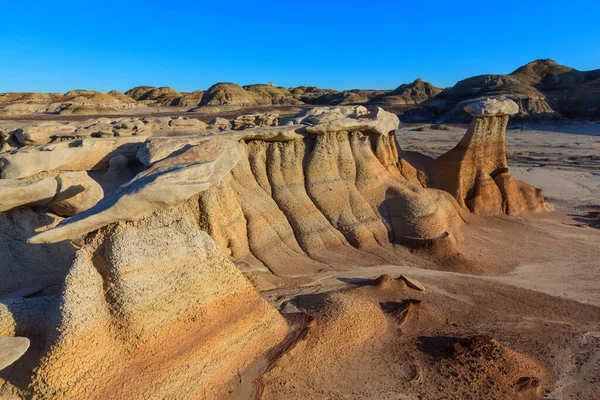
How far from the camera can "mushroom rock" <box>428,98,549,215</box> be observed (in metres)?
9.44

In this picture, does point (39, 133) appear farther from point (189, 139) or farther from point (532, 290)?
point (532, 290)

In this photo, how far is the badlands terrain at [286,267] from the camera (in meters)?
3.39

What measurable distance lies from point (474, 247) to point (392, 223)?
5.67 feet

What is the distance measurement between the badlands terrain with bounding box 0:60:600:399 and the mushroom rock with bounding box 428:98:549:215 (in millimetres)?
47

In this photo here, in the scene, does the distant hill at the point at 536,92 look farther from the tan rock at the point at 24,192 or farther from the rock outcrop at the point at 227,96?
the tan rock at the point at 24,192

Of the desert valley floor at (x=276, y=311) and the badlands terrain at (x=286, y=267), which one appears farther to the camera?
the badlands terrain at (x=286, y=267)

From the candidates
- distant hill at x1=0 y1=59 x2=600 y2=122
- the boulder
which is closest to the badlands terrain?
the boulder

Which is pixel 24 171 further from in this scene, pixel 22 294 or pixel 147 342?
pixel 147 342

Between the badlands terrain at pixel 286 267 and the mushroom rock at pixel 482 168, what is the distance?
47 millimetres

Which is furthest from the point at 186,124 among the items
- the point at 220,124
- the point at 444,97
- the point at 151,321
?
the point at 444,97

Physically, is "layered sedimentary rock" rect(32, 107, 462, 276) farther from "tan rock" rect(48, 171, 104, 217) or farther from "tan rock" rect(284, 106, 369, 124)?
"tan rock" rect(48, 171, 104, 217)

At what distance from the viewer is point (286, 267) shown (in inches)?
247

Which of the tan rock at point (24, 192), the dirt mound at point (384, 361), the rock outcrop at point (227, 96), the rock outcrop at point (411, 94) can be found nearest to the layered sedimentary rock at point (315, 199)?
the tan rock at point (24, 192)

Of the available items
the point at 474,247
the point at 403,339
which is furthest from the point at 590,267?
the point at 403,339
